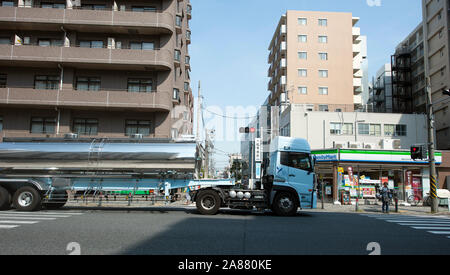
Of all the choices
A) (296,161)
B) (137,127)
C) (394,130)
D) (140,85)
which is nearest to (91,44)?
(140,85)

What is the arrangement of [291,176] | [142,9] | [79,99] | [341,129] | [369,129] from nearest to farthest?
[291,176] → [79,99] → [142,9] → [341,129] → [369,129]

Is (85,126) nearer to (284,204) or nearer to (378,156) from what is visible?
(284,204)

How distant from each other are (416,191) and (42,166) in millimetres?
27479

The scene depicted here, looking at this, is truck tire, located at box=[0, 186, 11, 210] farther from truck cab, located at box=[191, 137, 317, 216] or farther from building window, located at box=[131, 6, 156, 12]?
building window, located at box=[131, 6, 156, 12]

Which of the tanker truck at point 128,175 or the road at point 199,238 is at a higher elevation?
the tanker truck at point 128,175

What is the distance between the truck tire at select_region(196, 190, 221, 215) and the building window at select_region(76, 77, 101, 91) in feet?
59.9

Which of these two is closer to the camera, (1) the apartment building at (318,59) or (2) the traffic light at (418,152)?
(2) the traffic light at (418,152)

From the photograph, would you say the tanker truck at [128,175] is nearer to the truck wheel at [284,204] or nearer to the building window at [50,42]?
the truck wheel at [284,204]

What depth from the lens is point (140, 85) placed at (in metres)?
28.3

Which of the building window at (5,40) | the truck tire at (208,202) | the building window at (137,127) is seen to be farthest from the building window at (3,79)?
the truck tire at (208,202)

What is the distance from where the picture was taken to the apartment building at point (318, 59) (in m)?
49.7

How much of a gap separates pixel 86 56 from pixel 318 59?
35546 mm

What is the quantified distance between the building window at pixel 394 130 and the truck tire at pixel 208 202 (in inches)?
1207
